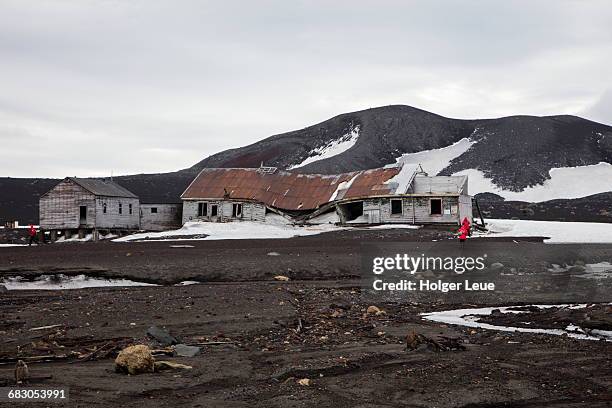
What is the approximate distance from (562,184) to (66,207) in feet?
184

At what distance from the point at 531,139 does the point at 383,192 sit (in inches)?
2284

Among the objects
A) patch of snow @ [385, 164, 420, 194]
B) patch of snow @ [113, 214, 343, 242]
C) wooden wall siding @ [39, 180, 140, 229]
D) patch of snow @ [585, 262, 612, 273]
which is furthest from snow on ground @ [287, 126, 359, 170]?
patch of snow @ [585, 262, 612, 273]

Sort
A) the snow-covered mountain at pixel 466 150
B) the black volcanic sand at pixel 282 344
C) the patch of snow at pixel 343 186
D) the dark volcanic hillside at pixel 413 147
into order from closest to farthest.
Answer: the black volcanic sand at pixel 282 344, the patch of snow at pixel 343 186, the dark volcanic hillside at pixel 413 147, the snow-covered mountain at pixel 466 150

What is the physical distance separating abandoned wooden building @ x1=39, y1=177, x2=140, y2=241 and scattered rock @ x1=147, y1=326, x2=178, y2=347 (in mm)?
38358

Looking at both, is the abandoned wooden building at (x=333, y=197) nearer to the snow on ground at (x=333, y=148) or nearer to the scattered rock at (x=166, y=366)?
the scattered rock at (x=166, y=366)

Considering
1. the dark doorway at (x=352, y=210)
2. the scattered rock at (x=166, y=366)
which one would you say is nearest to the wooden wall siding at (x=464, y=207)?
the dark doorway at (x=352, y=210)

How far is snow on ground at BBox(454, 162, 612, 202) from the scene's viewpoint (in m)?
75.9

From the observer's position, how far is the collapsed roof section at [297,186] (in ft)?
148

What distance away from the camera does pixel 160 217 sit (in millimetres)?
54375

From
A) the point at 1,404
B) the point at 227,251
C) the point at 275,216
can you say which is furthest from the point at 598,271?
the point at 275,216

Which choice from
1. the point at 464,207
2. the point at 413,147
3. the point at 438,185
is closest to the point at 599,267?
the point at 464,207

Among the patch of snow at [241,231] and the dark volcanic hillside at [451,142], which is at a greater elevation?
the dark volcanic hillside at [451,142]

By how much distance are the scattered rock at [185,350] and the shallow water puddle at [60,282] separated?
10.4 metres

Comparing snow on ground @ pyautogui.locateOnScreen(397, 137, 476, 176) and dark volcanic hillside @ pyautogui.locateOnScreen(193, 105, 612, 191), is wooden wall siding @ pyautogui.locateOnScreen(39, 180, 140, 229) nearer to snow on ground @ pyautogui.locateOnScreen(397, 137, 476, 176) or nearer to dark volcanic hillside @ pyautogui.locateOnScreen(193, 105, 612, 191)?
dark volcanic hillside @ pyautogui.locateOnScreen(193, 105, 612, 191)
